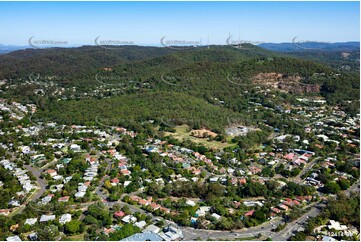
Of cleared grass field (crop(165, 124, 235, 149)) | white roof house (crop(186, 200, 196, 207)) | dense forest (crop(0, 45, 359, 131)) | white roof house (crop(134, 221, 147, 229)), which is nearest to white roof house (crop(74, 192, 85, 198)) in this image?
white roof house (crop(134, 221, 147, 229))

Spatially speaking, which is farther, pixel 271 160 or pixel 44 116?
pixel 44 116

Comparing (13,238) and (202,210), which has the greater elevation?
(13,238)

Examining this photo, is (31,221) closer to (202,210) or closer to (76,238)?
(76,238)

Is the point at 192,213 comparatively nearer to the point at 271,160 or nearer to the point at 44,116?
the point at 271,160

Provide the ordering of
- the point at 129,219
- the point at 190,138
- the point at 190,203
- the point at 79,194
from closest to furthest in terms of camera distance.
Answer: the point at 129,219 < the point at 190,203 < the point at 79,194 < the point at 190,138

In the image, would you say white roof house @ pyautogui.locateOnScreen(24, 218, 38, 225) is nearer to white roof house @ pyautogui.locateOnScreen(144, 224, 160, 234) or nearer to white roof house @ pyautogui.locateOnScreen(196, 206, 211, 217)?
white roof house @ pyautogui.locateOnScreen(144, 224, 160, 234)

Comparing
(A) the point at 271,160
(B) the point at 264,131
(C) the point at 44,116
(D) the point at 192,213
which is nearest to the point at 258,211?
(D) the point at 192,213

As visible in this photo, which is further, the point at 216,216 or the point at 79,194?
the point at 79,194

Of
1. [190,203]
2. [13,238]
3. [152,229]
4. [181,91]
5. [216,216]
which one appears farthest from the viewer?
[181,91]

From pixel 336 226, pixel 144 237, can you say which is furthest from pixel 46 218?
pixel 336 226

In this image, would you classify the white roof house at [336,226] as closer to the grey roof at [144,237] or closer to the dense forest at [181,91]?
the grey roof at [144,237]

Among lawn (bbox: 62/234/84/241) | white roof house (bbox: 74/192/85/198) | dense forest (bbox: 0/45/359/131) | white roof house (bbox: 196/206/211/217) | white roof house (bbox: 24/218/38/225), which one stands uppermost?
dense forest (bbox: 0/45/359/131)
